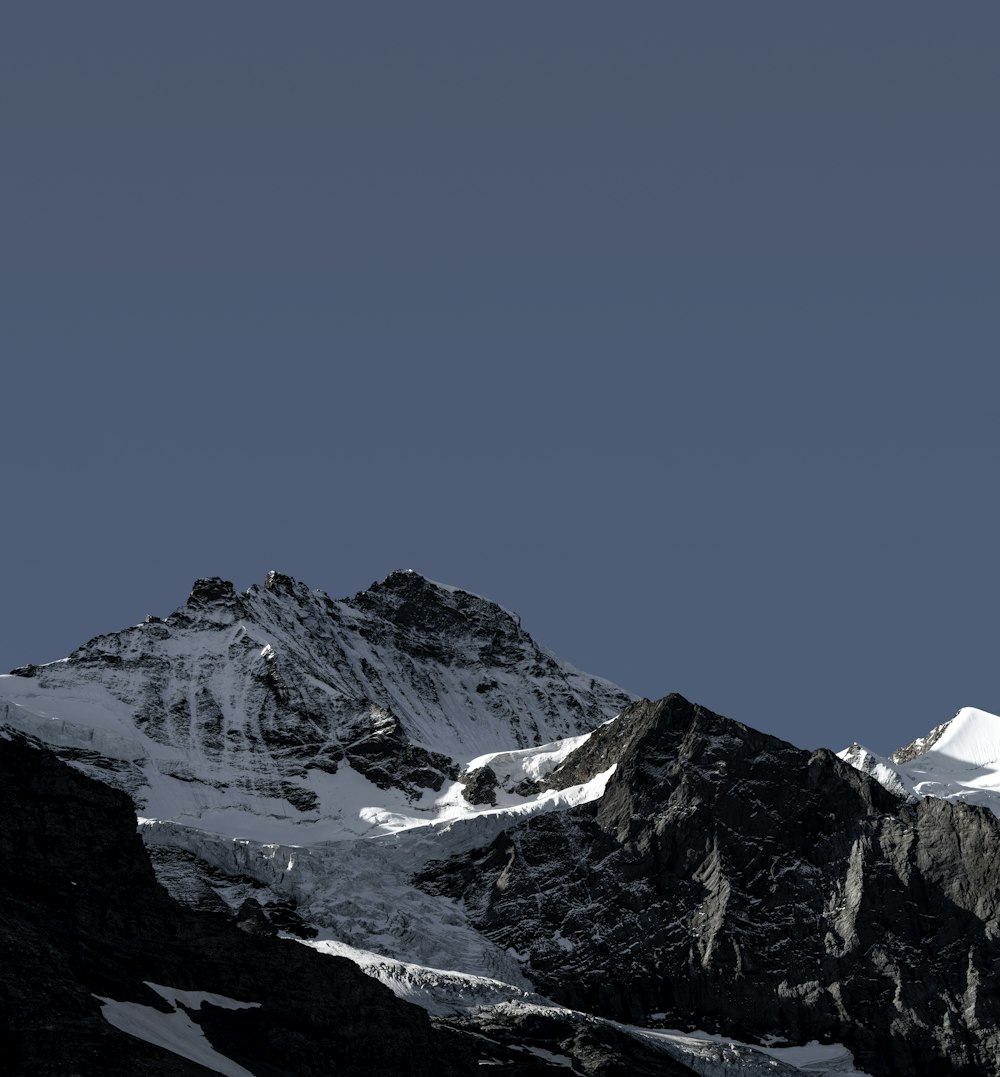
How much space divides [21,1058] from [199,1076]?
16.3 meters

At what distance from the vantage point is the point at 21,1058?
189 metres

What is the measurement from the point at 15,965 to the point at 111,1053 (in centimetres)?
1116

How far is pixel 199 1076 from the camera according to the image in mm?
199750

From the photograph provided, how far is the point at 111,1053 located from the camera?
194m

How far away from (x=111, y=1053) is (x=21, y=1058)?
26.3ft

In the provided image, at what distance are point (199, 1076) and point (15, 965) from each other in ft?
53.9

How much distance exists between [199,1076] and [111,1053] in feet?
27.6

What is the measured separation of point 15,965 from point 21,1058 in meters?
12.1
